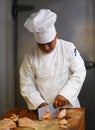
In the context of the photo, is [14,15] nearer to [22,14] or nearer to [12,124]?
[22,14]

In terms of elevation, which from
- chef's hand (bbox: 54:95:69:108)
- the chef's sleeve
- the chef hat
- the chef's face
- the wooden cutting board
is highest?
the chef hat

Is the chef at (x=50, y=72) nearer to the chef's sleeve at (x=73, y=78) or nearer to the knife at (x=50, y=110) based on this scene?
the chef's sleeve at (x=73, y=78)

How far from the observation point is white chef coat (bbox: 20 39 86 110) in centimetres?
145

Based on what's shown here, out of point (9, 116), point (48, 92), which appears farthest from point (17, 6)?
point (9, 116)

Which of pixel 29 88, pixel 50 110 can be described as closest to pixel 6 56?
pixel 29 88

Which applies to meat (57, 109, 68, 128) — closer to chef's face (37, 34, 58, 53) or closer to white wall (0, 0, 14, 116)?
chef's face (37, 34, 58, 53)

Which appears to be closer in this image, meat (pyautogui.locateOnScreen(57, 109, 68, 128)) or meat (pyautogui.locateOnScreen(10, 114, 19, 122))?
meat (pyautogui.locateOnScreen(57, 109, 68, 128))

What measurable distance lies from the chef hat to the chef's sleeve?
0.17m

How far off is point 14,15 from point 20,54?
0.35 metres

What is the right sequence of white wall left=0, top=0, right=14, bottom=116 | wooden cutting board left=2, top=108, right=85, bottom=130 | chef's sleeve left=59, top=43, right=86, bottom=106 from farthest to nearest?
1. white wall left=0, top=0, right=14, bottom=116
2. chef's sleeve left=59, top=43, right=86, bottom=106
3. wooden cutting board left=2, top=108, right=85, bottom=130

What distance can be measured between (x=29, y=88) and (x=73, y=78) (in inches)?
10.3

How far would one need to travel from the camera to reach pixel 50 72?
1474mm

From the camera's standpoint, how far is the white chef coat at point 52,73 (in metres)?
1.45

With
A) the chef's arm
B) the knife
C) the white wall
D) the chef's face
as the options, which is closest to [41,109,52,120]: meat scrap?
the knife
